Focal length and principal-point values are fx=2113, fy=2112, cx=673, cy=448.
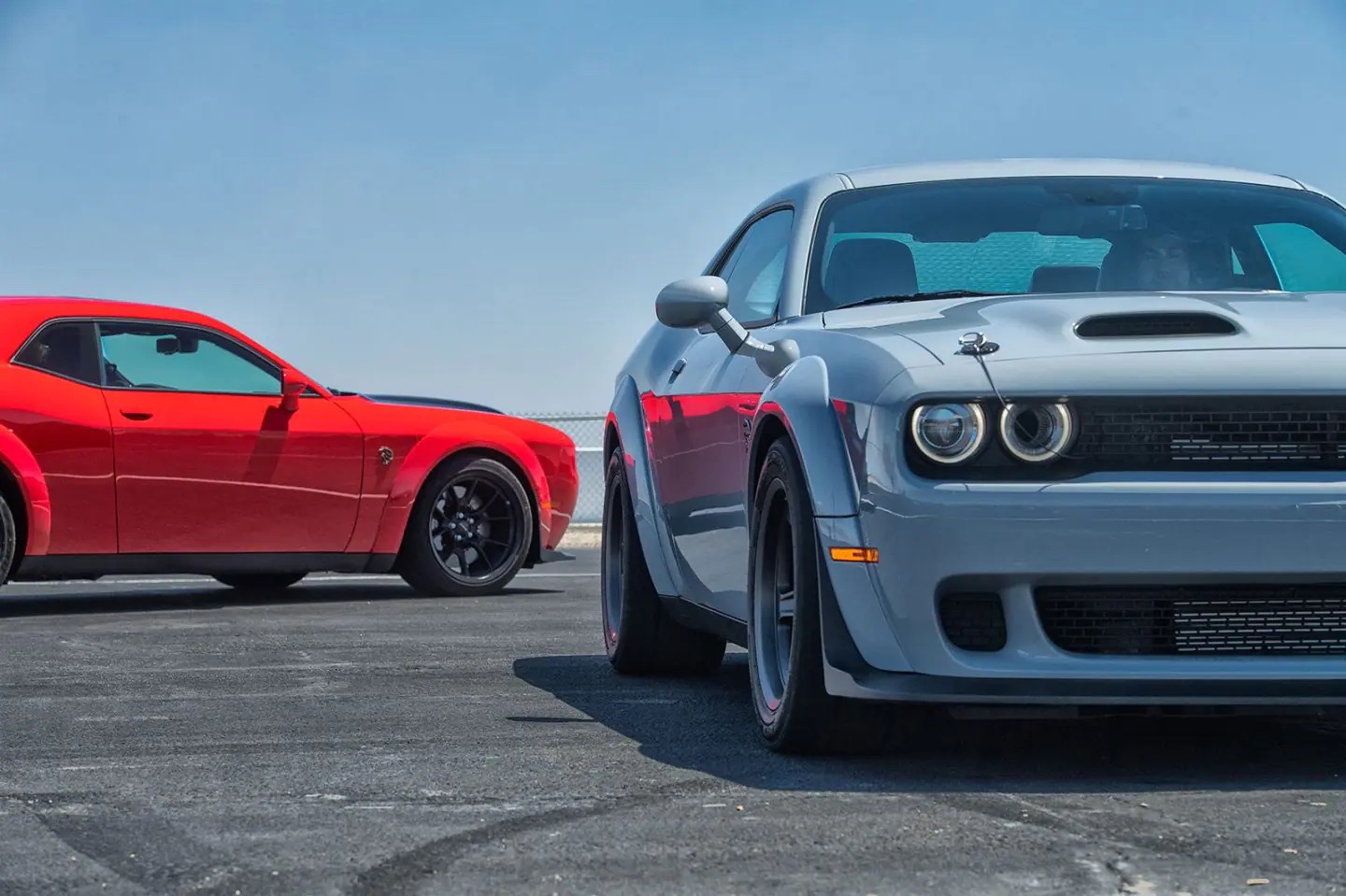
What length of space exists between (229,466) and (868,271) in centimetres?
539

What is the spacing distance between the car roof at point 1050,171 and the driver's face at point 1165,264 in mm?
358

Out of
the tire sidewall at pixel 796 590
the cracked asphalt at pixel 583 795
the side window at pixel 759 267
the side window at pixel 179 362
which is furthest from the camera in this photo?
the side window at pixel 179 362

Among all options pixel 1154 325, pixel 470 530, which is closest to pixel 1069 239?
pixel 1154 325

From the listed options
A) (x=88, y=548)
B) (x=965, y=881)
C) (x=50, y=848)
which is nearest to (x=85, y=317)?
(x=88, y=548)

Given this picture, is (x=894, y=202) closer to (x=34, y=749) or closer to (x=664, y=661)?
(x=664, y=661)

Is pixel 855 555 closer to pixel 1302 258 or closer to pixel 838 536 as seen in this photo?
pixel 838 536

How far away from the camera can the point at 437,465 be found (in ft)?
36.2

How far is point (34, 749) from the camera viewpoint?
5.05 metres

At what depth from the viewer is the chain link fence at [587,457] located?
20828 millimetres

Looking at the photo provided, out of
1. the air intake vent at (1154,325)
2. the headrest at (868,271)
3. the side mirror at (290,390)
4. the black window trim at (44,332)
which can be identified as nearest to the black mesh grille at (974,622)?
the air intake vent at (1154,325)

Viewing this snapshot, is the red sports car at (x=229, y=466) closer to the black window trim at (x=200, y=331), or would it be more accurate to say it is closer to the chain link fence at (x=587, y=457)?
the black window trim at (x=200, y=331)

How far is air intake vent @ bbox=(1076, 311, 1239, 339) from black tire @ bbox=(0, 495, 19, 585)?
252 inches

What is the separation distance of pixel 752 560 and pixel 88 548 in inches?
218

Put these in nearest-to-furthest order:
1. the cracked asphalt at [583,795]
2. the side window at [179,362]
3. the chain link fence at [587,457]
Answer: the cracked asphalt at [583,795] < the side window at [179,362] < the chain link fence at [587,457]
